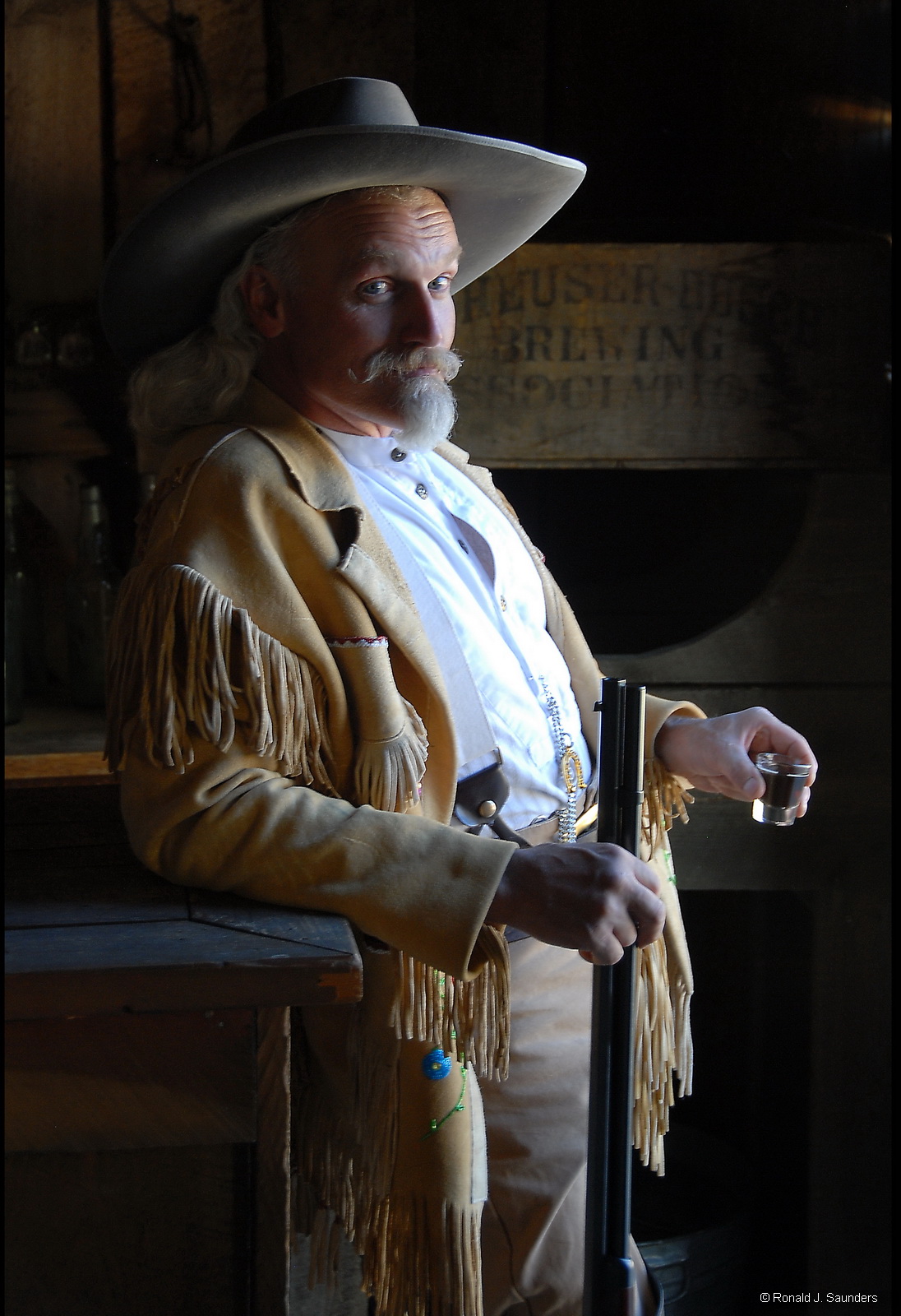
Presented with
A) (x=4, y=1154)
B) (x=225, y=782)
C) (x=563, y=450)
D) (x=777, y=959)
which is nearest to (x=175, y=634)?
(x=225, y=782)

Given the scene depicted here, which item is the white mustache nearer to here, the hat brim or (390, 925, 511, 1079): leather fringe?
the hat brim

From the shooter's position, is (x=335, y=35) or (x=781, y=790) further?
(x=335, y=35)

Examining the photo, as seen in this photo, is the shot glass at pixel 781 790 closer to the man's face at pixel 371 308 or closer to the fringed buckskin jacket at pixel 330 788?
the fringed buckskin jacket at pixel 330 788

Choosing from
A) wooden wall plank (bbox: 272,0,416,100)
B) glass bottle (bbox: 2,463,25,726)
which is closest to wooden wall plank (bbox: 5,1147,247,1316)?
glass bottle (bbox: 2,463,25,726)

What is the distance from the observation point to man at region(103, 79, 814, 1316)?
3.46 feet

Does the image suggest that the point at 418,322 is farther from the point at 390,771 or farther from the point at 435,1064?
the point at 435,1064

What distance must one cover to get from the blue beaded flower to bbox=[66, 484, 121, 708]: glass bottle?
1.06 metres

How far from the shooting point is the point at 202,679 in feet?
3.46

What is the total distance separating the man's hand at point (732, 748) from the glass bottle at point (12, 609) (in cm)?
108

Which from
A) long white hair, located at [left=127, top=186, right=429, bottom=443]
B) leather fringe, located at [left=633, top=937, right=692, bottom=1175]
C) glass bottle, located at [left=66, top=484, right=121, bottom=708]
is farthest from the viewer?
glass bottle, located at [left=66, top=484, right=121, bottom=708]

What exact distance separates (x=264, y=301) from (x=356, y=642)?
1.38 ft

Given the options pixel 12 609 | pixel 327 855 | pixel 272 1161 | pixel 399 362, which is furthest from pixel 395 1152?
pixel 12 609

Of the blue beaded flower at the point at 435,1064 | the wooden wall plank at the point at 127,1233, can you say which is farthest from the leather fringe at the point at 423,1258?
the wooden wall plank at the point at 127,1233

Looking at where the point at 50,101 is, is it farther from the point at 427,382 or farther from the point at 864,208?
the point at 864,208
